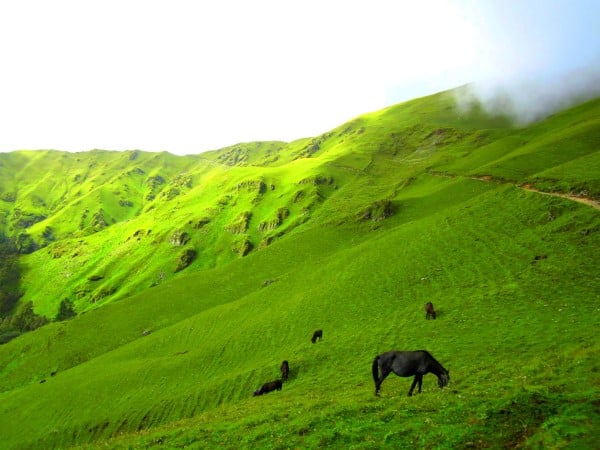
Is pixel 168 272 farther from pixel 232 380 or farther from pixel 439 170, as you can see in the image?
pixel 232 380

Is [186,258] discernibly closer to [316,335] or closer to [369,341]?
[316,335]

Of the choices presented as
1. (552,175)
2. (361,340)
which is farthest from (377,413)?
(552,175)

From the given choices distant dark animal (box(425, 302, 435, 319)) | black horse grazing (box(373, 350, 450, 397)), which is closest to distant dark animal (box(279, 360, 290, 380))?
distant dark animal (box(425, 302, 435, 319))

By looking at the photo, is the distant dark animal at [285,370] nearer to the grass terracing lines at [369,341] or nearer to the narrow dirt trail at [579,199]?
the grass terracing lines at [369,341]

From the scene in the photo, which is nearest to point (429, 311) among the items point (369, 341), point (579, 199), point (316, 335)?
point (369, 341)

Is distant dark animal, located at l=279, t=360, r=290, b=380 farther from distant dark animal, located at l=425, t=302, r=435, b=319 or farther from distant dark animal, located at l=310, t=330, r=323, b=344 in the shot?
distant dark animal, located at l=425, t=302, r=435, b=319

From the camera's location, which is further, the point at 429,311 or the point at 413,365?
the point at 429,311

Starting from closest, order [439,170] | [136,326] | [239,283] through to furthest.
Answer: [136,326]
[239,283]
[439,170]

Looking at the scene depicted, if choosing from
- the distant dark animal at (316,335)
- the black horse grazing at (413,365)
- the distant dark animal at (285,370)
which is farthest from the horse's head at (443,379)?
the distant dark animal at (316,335)

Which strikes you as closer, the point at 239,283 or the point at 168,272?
the point at 239,283

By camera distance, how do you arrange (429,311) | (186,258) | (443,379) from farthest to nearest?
1. (186,258)
2. (429,311)
3. (443,379)

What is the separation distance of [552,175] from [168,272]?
448ft

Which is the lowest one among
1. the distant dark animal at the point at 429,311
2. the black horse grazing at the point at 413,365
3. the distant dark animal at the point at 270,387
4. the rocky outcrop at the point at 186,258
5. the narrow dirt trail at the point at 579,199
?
the rocky outcrop at the point at 186,258

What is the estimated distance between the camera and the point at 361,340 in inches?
1633
